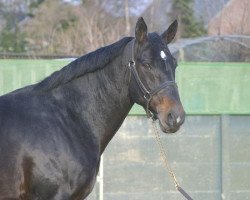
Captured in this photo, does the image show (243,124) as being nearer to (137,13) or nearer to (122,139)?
(122,139)

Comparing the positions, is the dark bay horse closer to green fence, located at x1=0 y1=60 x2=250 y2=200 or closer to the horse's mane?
the horse's mane

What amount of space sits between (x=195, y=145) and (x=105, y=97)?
3129mm

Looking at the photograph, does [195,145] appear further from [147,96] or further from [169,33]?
[147,96]

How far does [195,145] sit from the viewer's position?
7.50m

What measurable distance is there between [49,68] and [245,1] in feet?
37.6

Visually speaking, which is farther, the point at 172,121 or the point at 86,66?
the point at 86,66

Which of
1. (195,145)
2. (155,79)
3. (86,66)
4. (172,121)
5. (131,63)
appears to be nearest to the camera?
(172,121)

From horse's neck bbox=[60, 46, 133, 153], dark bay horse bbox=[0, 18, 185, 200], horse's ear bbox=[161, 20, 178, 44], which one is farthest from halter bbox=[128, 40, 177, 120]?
horse's ear bbox=[161, 20, 178, 44]

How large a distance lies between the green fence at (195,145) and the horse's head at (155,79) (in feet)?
9.70

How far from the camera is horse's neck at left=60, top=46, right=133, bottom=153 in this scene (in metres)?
4.56

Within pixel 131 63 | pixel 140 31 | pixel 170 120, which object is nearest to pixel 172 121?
pixel 170 120

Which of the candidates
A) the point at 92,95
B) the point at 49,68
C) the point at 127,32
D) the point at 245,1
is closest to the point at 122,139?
the point at 49,68

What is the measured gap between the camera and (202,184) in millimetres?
7508

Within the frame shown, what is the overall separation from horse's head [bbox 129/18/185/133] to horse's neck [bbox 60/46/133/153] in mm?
120
